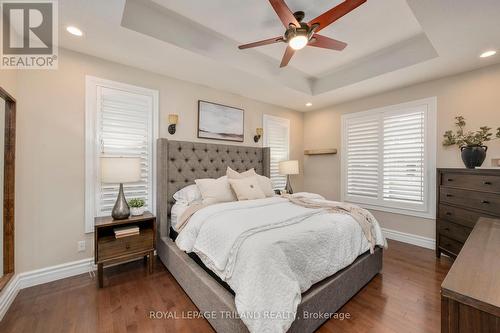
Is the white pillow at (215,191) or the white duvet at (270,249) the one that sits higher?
the white pillow at (215,191)

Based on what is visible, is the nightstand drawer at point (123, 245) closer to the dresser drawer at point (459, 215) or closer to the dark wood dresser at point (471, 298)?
the dark wood dresser at point (471, 298)

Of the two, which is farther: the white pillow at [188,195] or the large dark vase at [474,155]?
the white pillow at [188,195]

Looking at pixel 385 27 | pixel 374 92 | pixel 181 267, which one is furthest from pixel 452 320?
pixel 374 92

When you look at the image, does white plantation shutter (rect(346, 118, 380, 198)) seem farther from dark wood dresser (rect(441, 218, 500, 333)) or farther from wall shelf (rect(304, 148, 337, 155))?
dark wood dresser (rect(441, 218, 500, 333))

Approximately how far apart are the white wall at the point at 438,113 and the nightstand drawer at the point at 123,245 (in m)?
3.54

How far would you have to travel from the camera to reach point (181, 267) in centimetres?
209

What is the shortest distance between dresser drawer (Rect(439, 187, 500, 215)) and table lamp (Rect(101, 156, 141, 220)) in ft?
12.7

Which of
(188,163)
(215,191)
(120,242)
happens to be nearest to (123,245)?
(120,242)

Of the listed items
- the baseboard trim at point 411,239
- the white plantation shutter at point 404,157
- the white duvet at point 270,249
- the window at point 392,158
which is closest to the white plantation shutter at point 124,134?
the white duvet at point 270,249

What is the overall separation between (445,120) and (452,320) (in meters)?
3.33

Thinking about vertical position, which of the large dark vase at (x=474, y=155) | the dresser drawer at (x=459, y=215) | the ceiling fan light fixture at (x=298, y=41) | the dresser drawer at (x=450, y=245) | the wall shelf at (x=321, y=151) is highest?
the ceiling fan light fixture at (x=298, y=41)

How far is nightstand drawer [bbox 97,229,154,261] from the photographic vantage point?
220cm

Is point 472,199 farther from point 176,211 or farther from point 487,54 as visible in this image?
point 176,211

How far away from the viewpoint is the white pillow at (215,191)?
268 centimetres
